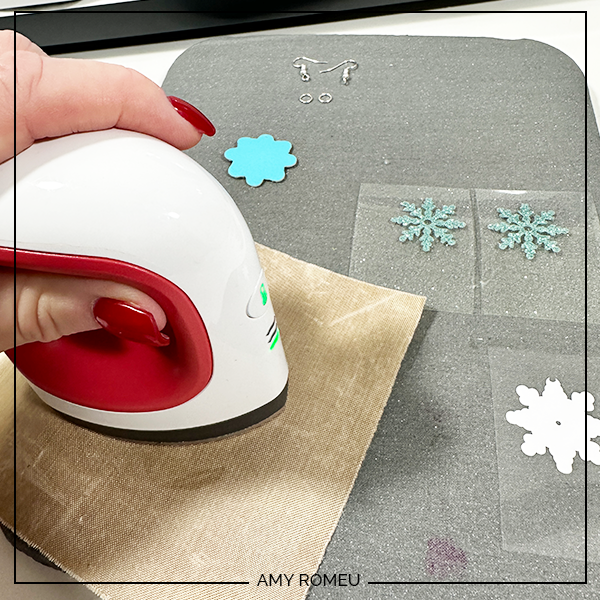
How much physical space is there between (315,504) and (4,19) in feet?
3.49

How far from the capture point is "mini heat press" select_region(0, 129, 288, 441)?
0.43 metres

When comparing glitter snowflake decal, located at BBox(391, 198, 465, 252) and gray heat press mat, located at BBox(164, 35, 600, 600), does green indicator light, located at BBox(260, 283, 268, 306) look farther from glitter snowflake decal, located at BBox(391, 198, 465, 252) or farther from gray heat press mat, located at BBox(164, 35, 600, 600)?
glitter snowflake decal, located at BBox(391, 198, 465, 252)

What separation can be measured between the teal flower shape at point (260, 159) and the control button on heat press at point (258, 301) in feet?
1.28

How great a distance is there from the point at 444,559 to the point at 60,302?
0.43m

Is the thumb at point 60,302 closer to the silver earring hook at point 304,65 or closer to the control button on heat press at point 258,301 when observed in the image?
the control button on heat press at point 258,301

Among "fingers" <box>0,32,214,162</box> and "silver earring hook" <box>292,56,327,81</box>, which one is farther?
"silver earring hook" <box>292,56,327,81</box>

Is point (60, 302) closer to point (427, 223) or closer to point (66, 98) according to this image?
point (66, 98)

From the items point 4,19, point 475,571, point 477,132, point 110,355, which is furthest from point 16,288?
point 4,19

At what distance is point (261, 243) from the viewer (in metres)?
0.82

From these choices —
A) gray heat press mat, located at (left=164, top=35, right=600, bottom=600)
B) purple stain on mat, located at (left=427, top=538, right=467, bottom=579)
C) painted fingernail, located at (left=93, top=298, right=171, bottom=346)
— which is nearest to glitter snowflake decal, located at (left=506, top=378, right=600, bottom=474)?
gray heat press mat, located at (left=164, top=35, right=600, bottom=600)

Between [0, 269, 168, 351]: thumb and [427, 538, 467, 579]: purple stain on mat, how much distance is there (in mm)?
346

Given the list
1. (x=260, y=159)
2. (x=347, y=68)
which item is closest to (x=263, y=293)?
(x=260, y=159)

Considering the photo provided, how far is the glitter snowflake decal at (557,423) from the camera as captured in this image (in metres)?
0.65

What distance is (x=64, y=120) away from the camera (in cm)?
44
